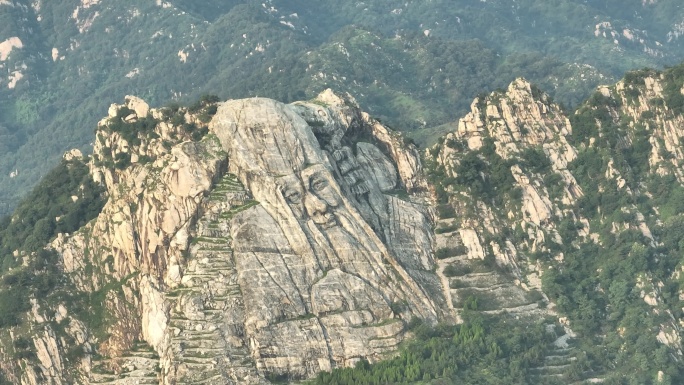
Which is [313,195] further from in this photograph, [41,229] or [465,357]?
[41,229]

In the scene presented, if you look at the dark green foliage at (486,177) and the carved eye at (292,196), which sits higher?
the dark green foliage at (486,177)

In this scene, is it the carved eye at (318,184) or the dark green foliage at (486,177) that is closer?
the carved eye at (318,184)

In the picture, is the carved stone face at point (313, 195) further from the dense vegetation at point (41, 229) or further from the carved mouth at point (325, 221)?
the dense vegetation at point (41, 229)

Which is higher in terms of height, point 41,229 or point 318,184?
point 41,229

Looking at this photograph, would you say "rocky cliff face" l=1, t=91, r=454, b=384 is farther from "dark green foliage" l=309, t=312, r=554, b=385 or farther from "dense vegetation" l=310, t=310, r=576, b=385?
"dense vegetation" l=310, t=310, r=576, b=385

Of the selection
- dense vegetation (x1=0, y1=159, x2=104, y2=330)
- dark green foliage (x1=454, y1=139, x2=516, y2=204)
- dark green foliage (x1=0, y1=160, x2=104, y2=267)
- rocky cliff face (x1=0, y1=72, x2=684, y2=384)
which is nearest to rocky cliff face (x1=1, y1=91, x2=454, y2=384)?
rocky cliff face (x1=0, y1=72, x2=684, y2=384)

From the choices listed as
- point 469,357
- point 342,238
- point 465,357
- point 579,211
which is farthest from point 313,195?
point 579,211

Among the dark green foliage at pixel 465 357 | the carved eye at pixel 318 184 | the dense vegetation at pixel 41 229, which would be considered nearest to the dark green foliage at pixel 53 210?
the dense vegetation at pixel 41 229
